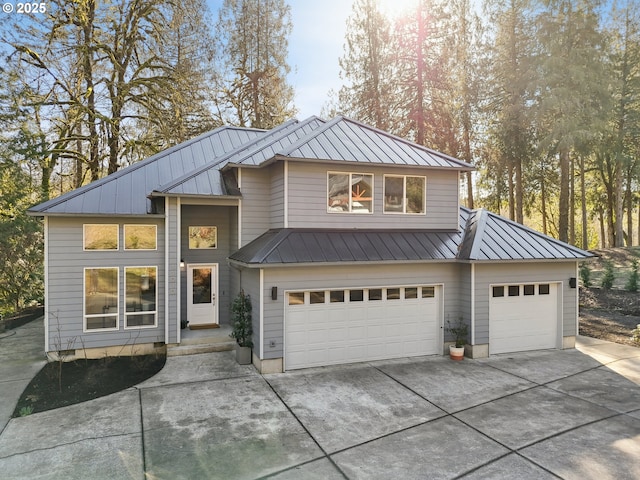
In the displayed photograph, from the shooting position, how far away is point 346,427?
20.7ft

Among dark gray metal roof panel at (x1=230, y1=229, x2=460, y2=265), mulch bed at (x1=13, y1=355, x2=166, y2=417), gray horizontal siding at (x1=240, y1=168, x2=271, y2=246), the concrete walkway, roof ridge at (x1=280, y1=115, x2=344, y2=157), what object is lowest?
mulch bed at (x1=13, y1=355, x2=166, y2=417)

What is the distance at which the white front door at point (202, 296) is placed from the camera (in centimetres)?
1198

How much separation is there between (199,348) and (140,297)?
216cm

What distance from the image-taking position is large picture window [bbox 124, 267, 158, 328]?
10.4 metres

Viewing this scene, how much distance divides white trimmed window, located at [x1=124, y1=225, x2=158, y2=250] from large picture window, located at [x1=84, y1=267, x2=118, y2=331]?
2.54 feet

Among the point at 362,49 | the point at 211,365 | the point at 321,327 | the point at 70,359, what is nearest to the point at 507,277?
the point at 321,327

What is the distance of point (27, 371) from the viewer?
9.12 metres

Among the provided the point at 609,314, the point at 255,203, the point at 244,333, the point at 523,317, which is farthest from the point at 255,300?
the point at 609,314

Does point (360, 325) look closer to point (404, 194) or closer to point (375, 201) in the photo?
point (375, 201)

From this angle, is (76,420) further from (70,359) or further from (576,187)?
(576,187)

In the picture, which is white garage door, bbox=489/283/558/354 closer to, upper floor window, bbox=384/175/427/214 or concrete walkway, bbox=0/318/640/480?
concrete walkway, bbox=0/318/640/480

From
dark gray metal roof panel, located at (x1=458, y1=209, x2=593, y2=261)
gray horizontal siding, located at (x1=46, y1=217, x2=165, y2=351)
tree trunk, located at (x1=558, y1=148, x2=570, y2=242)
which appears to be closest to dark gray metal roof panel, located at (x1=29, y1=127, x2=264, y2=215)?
gray horizontal siding, located at (x1=46, y1=217, x2=165, y2=351)

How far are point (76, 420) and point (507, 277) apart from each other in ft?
33.4

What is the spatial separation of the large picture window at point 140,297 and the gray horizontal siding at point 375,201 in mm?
4326
